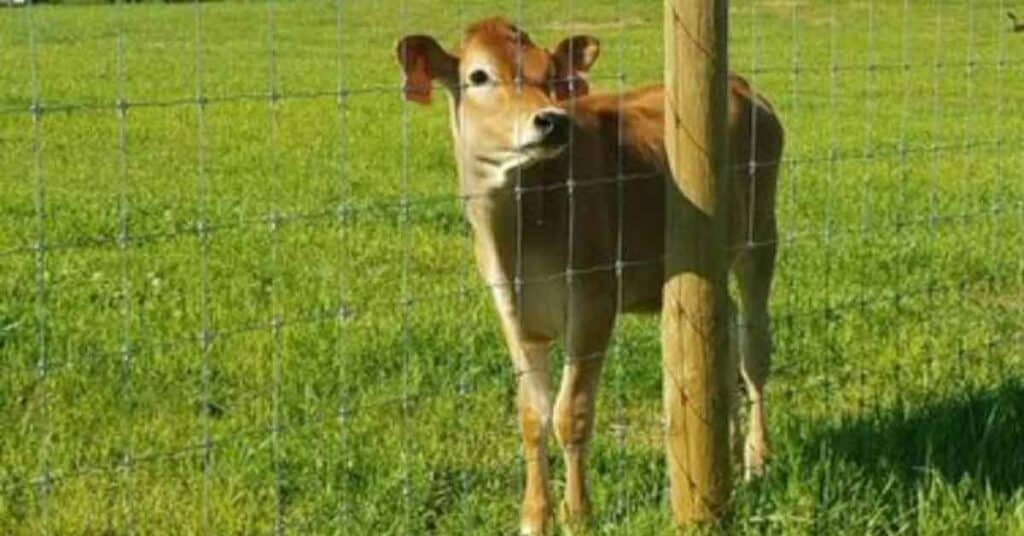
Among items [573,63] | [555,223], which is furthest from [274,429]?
[573,63]

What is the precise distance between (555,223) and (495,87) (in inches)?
22.8

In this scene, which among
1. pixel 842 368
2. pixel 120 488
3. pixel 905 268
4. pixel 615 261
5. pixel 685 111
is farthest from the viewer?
pixel 905 268

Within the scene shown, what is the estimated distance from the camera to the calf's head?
216 inches

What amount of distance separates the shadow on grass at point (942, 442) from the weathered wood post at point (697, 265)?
840 mm

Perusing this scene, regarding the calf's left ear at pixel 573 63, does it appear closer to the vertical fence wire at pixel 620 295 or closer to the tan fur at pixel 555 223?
the tan fur at pixel 555 223

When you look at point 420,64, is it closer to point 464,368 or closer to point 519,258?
point 519,258

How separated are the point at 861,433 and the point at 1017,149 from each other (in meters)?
9.25

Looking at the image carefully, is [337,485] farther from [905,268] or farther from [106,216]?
[106,216]

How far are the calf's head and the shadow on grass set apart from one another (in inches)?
59.1

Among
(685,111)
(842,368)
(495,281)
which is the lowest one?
(842,368)

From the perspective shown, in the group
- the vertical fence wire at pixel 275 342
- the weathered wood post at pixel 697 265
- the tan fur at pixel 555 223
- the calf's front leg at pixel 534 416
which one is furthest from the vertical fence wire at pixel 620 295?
the vertical fence wire at pixel 275 342

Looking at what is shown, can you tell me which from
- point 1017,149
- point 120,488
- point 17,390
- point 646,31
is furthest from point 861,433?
point 646,31

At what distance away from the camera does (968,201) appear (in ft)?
39.1

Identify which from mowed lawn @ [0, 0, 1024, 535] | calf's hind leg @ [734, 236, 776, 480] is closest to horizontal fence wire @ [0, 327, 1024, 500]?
mowed lawn @ [0, 0, 1024, 535]
